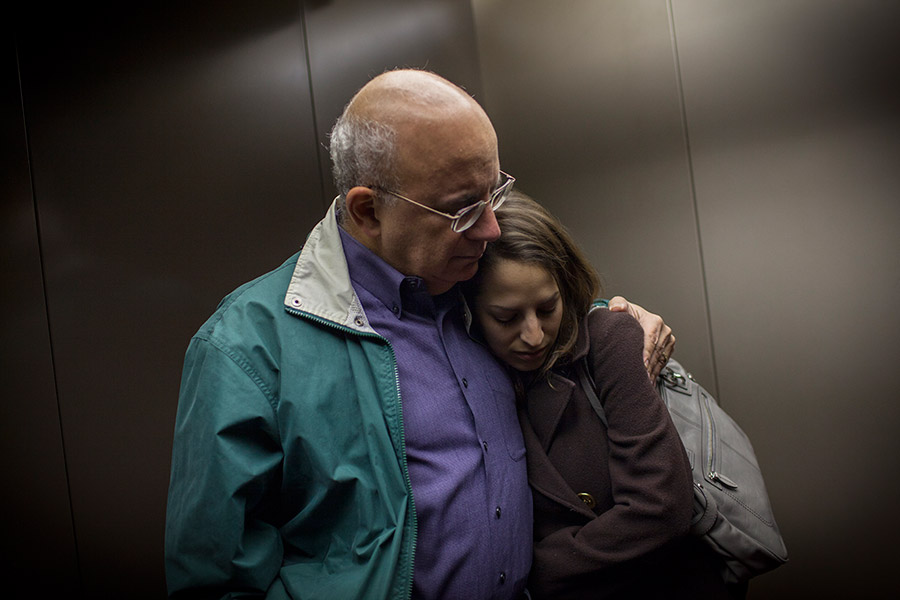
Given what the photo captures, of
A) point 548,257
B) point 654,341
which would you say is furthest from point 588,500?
point 548,257

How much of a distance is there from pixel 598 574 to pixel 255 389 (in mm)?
886

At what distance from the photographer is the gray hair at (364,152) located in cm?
140

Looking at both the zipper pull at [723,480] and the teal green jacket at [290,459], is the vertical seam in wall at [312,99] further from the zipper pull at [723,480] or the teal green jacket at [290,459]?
the zipper pull at [723,480]

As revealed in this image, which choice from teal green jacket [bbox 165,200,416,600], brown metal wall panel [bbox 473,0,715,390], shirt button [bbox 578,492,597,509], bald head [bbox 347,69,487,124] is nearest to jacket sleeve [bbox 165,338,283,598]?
teal green jacket [bbox 165,200,416,600]

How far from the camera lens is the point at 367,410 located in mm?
1316

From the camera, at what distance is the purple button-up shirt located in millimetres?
1350

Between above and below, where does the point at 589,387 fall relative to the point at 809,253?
below

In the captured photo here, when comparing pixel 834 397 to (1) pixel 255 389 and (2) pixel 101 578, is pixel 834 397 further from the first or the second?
(2) pixel 101 578

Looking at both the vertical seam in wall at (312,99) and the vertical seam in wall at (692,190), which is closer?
the vertical seam in wall at (312,99)

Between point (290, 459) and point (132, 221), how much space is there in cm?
111

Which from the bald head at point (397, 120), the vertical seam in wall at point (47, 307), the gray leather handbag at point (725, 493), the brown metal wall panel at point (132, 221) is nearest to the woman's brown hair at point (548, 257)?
the gray leather handbag at point (725, 493)

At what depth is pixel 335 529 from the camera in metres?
1.33

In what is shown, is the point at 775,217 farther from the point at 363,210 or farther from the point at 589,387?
the point at 363,210

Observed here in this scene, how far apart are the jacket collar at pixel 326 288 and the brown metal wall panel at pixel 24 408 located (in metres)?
0.97
